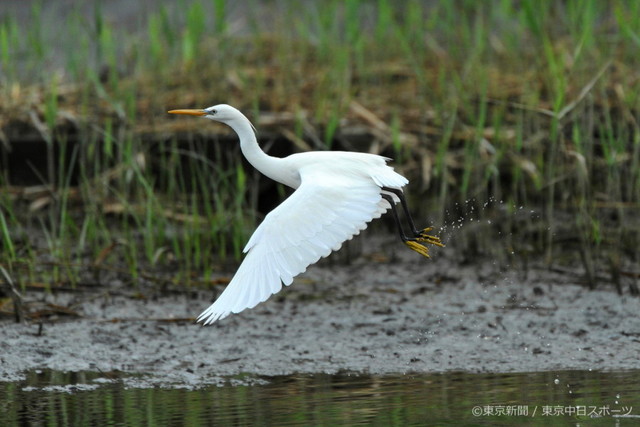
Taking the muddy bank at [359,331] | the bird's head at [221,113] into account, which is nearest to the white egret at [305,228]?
the bird's head at [221,113]

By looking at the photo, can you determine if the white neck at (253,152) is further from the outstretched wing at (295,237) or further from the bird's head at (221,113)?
the outstretched wing at (295,237)

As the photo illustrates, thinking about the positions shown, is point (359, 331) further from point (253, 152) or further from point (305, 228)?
point (305, 228)

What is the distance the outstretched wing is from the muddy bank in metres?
0.82

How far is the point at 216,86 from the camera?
8578 millimetres

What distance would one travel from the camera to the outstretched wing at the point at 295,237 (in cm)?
399

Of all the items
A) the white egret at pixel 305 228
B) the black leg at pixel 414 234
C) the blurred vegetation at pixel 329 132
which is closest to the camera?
the white egret at pixel 305 228

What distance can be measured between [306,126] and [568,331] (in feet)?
9.65

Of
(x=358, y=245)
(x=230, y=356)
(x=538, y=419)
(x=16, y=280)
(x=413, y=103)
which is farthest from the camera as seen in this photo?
(x=413, y=103)

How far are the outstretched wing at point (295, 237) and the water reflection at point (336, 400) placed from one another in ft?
1.32

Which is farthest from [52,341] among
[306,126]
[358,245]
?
[306,126]

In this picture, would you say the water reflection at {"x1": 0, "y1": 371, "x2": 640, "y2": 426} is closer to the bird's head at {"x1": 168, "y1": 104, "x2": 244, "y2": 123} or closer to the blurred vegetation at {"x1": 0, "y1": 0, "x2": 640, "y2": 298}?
the bird's head at {"x1": 168, "y1": 104, "x2": 244, "y2": 123}

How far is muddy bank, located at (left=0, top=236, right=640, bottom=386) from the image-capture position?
4918 millimetres

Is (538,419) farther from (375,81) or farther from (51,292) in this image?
(375,81)

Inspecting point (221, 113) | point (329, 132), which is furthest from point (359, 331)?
point (329, 132)
